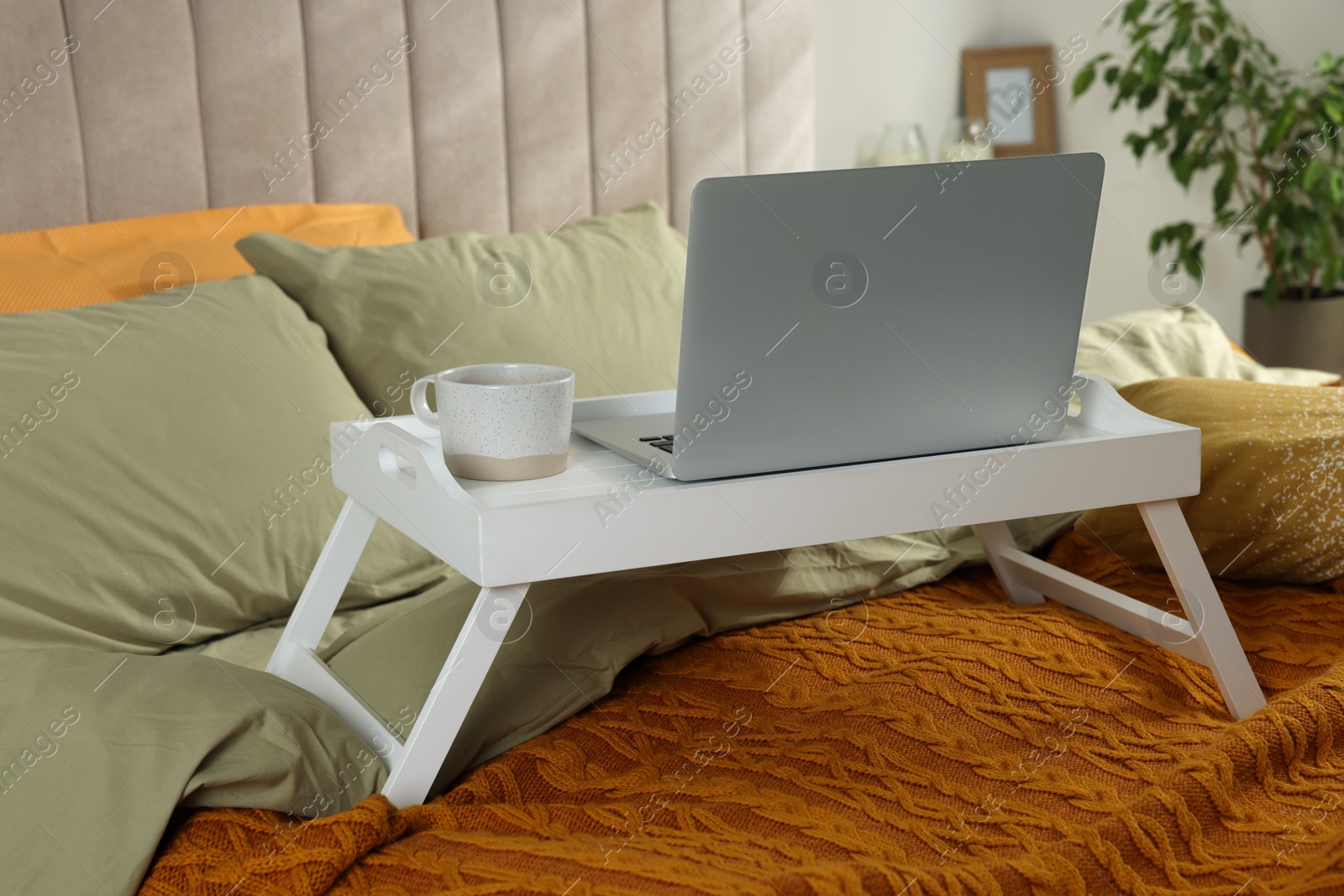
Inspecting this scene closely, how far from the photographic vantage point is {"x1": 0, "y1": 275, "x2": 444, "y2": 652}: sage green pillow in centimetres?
110

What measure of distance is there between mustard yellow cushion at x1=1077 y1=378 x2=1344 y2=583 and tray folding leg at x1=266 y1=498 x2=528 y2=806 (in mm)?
764

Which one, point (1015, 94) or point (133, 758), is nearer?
point (133, 758)

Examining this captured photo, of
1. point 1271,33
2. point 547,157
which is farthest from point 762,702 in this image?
point 1271,33

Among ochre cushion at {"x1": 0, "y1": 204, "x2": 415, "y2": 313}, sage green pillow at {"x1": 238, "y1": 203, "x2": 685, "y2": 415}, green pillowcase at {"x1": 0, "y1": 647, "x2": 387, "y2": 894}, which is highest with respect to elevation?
ochre cushion at {"x1": 0, "y1": 204, "x2": 415, "y2": 313}

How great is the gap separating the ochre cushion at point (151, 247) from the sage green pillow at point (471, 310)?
0.35 ft

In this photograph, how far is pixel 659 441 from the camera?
1002mm

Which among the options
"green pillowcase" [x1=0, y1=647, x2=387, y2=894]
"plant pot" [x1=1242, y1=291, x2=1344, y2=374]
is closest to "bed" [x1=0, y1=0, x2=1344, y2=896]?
"green pillowcase" [x1=0, y1=647, x2=387, y2=894]

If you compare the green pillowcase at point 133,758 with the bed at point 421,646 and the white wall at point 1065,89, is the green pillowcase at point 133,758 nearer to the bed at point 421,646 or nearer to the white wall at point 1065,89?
the bed at point 421,646

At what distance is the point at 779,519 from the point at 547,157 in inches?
51.1

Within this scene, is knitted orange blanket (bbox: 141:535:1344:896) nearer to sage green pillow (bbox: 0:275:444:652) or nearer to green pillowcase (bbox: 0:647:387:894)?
green pillowcase (bbox: 0:647:387:894)

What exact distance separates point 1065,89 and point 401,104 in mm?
1988

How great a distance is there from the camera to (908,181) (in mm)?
824

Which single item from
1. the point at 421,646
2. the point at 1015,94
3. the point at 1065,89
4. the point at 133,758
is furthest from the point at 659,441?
the point at 1065,89

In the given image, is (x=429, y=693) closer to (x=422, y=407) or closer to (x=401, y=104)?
(x=422, y=407)
